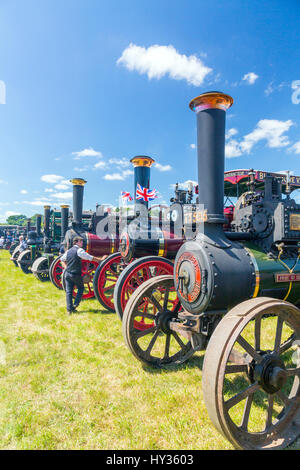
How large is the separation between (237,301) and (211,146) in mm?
1578

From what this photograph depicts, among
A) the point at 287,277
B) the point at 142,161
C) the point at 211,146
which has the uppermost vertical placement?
the point at 142,161

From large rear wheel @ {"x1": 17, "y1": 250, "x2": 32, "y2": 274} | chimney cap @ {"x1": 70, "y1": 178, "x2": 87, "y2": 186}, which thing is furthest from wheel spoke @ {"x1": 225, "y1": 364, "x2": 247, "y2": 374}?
large rear wheel @ {"x1": 17, "y1": 250, "x2": 32, "y2": 274}

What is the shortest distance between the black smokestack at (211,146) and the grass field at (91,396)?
5.88ft

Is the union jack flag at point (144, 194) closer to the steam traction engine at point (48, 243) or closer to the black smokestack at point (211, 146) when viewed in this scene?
the black smokestack at point (211, 146)

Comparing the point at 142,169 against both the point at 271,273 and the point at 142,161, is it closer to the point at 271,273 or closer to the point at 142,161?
the point at 142,161

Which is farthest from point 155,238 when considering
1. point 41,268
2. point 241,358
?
point 41,268

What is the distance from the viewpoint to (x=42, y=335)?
4.47m

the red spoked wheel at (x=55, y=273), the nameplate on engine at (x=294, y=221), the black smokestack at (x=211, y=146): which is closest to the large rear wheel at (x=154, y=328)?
the black smokestack at (x=211, y=146)

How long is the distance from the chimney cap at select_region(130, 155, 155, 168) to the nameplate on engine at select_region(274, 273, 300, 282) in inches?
180

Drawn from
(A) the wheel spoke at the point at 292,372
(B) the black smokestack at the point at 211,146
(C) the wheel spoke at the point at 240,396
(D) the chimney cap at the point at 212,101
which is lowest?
(C) the wheel spoke at the point at 240,396

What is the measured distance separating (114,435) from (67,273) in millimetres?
3924

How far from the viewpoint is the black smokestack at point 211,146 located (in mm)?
2889

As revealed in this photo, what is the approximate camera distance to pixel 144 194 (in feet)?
21.7

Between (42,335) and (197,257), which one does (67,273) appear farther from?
(197,257)
